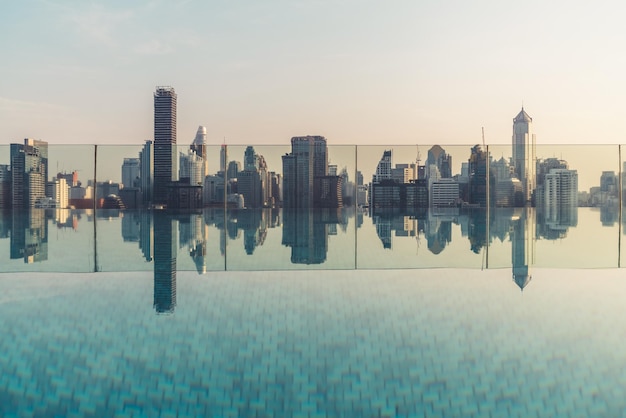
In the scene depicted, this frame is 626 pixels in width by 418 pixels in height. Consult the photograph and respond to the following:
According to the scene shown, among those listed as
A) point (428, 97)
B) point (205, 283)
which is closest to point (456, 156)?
point (428, 97)

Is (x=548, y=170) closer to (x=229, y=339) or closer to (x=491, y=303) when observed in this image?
(x=491, y=303)

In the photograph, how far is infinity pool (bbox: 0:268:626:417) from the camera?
5.96 ft

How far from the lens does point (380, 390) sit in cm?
192

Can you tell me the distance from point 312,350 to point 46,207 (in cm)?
2098

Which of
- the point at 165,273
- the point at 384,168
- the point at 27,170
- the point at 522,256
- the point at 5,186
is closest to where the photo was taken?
the point at 165,273

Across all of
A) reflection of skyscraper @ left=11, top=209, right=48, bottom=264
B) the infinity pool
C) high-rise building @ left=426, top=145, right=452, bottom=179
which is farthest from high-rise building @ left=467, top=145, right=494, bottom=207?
the infinity pool

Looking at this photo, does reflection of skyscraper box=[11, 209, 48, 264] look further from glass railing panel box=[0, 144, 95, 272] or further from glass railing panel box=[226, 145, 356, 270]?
glass railing panel box=[226, 145, 356, 270]

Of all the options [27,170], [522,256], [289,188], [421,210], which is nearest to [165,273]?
[522,256]

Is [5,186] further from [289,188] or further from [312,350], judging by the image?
[312,350]

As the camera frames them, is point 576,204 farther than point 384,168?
Yes

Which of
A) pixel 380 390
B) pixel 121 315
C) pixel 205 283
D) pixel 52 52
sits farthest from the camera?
pixel 52 52

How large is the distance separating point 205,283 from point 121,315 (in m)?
1.17

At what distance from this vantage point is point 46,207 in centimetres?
2066

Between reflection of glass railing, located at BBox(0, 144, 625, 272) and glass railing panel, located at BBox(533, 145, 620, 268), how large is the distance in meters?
0.05
